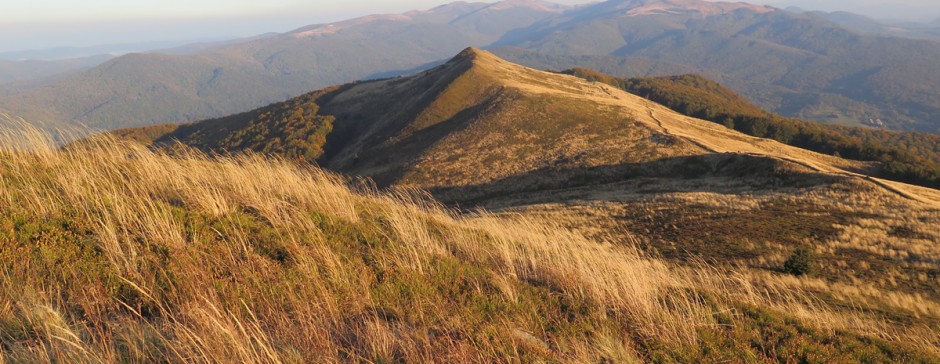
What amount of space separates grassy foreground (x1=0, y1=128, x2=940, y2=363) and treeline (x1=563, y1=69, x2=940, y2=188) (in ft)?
179

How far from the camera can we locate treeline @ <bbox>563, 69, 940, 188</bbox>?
46875mm

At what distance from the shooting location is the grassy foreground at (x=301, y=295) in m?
4.70

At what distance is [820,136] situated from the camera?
82.6 metres

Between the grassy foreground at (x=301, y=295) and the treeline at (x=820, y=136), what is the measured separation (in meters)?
54.5

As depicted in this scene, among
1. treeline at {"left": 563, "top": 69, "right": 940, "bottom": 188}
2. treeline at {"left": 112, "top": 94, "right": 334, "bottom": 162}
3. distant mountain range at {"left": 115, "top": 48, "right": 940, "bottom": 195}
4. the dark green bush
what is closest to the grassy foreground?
the dark green bush

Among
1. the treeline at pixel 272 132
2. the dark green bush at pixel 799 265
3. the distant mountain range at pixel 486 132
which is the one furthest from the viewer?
the treeline at pixel 272 132

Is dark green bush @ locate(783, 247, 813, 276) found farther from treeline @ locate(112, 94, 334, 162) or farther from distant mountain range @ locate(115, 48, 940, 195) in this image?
treeline @ locate(112, 94, 334, 162)

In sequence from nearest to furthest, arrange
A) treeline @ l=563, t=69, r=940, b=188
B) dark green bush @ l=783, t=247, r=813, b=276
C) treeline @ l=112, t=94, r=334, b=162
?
dark green bush @ l=783, t=247, r=813, b=276
treeline @ l=563, t=69, r=940, b=188
treeline @ l=112, t=94, r=334, b=162

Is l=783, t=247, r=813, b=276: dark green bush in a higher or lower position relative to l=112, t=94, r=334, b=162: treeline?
higher

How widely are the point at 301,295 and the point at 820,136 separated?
349 ft

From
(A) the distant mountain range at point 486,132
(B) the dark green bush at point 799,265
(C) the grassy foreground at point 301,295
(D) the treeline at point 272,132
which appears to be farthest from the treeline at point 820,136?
(D) the treeline at point 272,132

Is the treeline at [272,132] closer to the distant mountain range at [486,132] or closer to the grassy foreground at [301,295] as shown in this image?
the distant mountain range at [486,132]

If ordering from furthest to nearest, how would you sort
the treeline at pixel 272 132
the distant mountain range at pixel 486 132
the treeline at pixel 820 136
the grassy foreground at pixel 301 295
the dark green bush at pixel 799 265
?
the treeline at pixel 272 132
the distant mountain range at pixel 486 132
the treeline at pixel 820 136
the dark green bush at pixel 799 265
the grassy foreground at pixel 301 295

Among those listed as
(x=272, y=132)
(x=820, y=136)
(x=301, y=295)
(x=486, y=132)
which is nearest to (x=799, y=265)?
(x=301, y=295)
